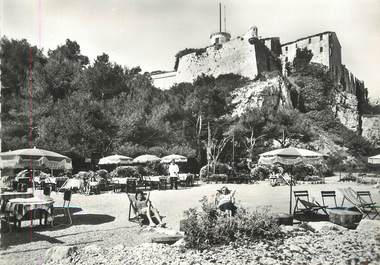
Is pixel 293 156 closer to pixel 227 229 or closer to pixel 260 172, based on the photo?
pixel 227 229

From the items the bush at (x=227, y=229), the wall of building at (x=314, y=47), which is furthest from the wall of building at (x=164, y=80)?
the bush at (x=227, y=229)

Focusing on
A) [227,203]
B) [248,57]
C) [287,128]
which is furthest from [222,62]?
[227,203]

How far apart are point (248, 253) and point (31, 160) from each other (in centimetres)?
610

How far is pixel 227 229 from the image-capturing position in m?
6.47

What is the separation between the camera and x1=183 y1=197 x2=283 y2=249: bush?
20.7 feet

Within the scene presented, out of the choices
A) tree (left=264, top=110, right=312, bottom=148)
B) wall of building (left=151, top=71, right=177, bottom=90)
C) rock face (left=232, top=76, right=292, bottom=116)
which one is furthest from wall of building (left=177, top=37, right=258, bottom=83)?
tree (left=264, top=110, right=312, bottom=148)

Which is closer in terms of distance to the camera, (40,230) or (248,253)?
(248,253)

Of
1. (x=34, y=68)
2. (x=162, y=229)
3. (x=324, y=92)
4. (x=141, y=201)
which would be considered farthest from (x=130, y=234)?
(x=324, y=92)

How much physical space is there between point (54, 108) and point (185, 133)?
14004 millimetres

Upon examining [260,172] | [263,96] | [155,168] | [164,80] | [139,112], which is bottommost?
[260,172]

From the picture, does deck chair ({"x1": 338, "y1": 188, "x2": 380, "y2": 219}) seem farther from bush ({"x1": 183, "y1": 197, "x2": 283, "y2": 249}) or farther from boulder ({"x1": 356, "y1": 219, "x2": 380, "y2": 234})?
bush ({"x1": 183, "y1": 197, "x2": 283, "y2": 249})

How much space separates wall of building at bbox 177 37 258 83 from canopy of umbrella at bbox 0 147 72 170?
2158 inches

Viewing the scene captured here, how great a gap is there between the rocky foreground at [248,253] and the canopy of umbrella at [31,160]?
3.66 m

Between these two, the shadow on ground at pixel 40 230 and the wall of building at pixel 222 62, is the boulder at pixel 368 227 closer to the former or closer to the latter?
the shadow on ground at pixel 40 230
